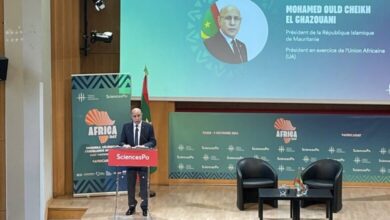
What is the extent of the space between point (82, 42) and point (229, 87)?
2223 millimetres

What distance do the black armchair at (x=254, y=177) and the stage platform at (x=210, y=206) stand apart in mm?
109

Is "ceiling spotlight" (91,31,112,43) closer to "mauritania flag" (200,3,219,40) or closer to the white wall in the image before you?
the white wall

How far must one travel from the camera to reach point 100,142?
35.4 ft

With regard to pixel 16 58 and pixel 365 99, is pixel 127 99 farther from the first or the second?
pixel 365 99

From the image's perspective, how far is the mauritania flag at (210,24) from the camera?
11133mm

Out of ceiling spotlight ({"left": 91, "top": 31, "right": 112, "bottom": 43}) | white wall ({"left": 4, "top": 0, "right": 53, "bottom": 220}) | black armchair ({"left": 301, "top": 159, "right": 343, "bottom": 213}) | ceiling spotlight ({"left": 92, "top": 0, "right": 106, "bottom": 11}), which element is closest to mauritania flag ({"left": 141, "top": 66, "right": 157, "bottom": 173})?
ceiling spotlight ({"left": 91, "top": 31, "right": 112, "bottom": 43})

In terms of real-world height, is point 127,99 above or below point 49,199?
above

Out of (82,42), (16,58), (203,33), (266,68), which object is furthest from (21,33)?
(266,68)

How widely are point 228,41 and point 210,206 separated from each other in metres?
2.36

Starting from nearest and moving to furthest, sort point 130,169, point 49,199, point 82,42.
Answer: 1. point 130,169
2. point 49,199
3. point 82,42

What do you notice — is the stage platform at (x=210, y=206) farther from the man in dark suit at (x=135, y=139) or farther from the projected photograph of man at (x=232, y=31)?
the projected photograph of man at (x=232, y=31)

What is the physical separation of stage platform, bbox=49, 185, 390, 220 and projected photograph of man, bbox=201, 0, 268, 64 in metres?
1.95

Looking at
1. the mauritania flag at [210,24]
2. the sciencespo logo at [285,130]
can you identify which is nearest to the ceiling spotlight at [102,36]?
the mauritania flag at [210,24]

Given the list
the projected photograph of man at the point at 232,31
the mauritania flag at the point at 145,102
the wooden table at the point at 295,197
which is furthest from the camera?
the projected photograph of man at the point at 232,31
